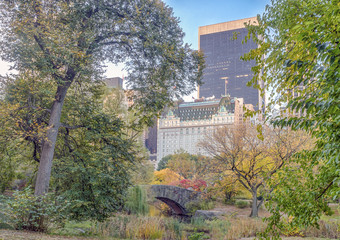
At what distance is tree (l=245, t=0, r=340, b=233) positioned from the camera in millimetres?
2379

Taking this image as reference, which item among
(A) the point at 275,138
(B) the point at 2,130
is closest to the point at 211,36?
(A) the point at 275,138

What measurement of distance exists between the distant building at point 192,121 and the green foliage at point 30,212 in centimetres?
10909

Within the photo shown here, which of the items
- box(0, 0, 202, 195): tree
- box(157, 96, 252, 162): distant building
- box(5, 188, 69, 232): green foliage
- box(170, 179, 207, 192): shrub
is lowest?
box(170, 179, 207, 192): shrub

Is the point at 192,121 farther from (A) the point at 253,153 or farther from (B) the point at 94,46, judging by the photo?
(B) the point at 94,46

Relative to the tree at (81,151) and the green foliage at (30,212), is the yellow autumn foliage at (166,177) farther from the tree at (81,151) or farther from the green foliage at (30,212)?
the green foliage at (30,212)

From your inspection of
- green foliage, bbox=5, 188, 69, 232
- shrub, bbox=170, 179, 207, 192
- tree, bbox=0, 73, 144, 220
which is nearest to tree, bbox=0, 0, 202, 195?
tree, bbox=0, 73, 144, 220

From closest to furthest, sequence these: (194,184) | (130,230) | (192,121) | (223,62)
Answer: (130,230) < (194,184) < (192,121) < (223,62)

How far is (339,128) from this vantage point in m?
2.30

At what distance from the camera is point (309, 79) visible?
10.4 feet

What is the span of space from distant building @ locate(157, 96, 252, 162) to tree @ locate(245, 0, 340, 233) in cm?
11214

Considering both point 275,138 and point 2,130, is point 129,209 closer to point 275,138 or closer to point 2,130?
point 275,138

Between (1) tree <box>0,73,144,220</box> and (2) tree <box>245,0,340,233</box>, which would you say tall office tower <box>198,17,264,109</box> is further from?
(2) tree <box>245,0,340,233</box>

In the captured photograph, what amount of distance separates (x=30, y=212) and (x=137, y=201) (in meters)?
11.7

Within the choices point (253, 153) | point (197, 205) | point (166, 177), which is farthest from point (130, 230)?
point (166, 177)
